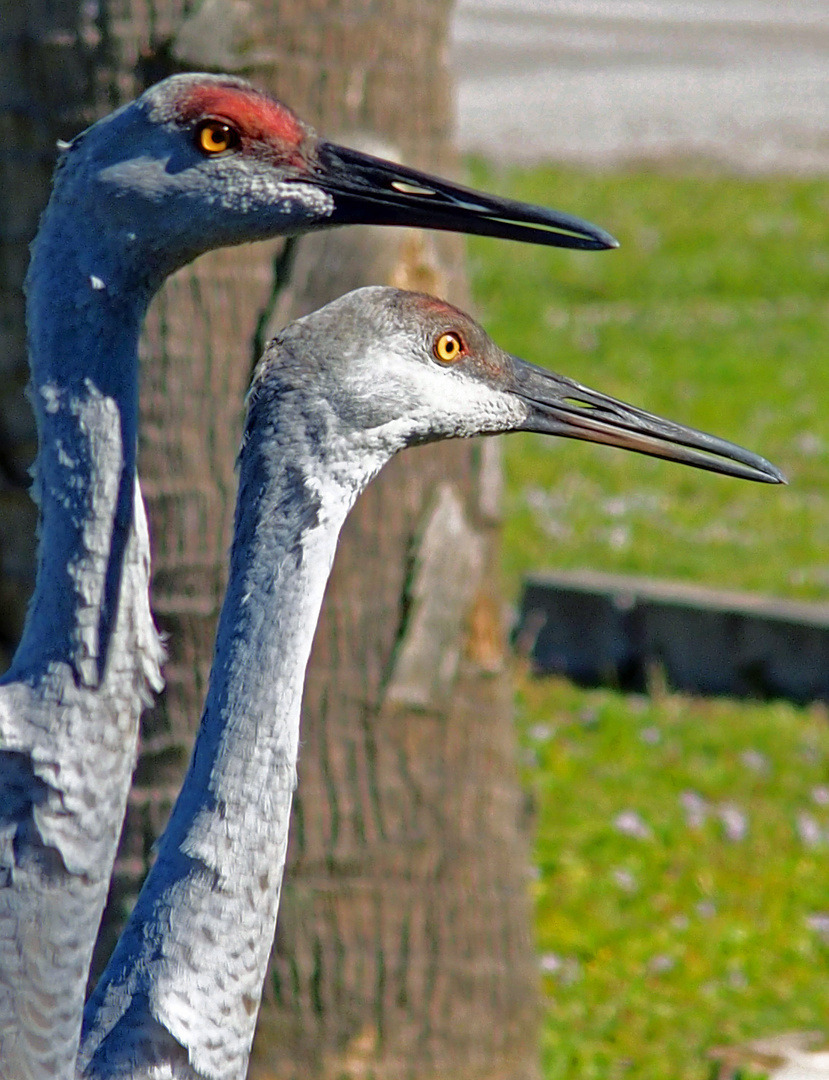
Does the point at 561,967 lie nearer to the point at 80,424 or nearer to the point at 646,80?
the point at 80,424

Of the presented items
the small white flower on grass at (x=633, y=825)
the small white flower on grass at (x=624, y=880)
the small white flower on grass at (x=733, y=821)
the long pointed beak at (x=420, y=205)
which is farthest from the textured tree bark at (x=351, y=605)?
the small white flower on grass at (x=733, y=821)

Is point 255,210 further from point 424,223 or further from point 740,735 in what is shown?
point 740,735

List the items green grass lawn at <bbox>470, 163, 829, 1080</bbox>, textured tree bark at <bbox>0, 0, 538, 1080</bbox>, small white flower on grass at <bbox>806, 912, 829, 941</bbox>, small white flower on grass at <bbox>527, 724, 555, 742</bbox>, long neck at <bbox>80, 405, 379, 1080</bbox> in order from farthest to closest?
1. small white flower on grass at <bbox>527, 724, 555, 742</bbox>
2. small white flower on grass at <bbox>806, 912, 829, 941</bbox>
3. green grass lawn at <bbox>470, 163, 829, 1080</bbox>
4. textured tree bark at <bbox>0, 0, 538, 1080</bbox>
5. long neck at <bbox>80, 405, 379, 1080</bbox>

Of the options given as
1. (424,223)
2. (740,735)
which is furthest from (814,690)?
(424,223)

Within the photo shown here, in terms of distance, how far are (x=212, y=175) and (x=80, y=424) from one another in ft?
1.39

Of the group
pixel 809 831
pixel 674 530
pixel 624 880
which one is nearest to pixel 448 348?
pixel 624 880

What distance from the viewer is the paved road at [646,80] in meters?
16.7

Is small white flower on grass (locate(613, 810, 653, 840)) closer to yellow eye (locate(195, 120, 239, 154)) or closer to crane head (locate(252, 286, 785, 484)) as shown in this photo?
crane head (locate(252, 286, 785, 484))

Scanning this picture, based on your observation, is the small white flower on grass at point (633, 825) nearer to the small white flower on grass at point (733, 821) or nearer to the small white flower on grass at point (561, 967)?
the small white flower on grass at point (733, 821)

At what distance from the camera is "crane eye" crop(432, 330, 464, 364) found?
2.57m

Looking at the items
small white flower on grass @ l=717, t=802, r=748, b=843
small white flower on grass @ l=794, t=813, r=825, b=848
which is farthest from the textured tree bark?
small white flower on grass @ l=794, t=813, r=825, b=848

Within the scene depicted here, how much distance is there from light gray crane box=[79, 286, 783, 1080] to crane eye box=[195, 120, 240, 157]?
0.30 metres

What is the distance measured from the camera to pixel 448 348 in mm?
2590

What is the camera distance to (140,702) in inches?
105
